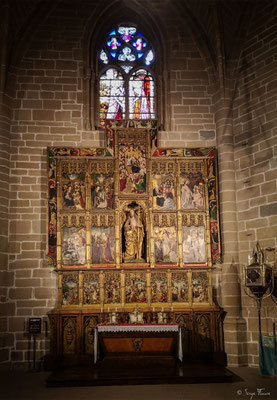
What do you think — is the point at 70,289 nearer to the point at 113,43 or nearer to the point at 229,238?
the point at 229,238

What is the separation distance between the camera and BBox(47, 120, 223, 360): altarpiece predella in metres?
11.9

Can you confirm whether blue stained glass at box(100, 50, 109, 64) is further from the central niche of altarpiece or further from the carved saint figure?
the carved saint figure

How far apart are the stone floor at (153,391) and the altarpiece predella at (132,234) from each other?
6.71ft

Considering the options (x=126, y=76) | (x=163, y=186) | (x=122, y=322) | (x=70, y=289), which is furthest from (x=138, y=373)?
(x=126, y=76)

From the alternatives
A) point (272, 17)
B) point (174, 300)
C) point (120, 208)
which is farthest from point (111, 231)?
Answer: point (272, 17)

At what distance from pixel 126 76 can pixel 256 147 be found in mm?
4405

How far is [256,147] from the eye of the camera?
12.3 m

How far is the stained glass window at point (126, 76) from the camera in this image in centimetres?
1404

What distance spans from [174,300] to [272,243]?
271cm

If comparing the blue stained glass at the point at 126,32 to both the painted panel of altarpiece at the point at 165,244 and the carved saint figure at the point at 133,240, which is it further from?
the painted panel of altarpiece at the point at 165,244

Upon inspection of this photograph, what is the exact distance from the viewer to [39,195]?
1273cm

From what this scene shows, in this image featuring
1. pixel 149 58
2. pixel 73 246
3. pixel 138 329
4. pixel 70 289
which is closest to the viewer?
pixel 138 329

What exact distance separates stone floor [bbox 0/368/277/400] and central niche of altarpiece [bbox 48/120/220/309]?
2.58m

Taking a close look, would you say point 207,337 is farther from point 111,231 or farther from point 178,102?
point 178,102
